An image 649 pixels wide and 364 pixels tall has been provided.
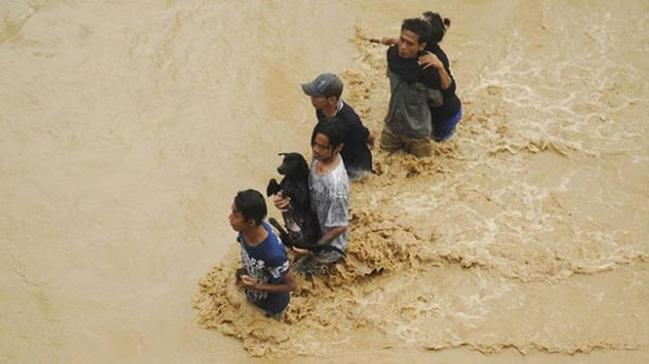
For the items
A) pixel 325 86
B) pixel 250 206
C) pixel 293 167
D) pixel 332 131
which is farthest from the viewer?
pixel 325 86

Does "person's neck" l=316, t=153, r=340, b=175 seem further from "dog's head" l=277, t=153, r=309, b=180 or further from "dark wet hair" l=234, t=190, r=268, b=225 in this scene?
"dark wet hair" l=234, t=190, r=268, b=225

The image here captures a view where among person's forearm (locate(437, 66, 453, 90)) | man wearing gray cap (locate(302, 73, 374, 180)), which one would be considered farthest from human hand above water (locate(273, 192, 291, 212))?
person's forearm (locate(437, 66, 453, 90))

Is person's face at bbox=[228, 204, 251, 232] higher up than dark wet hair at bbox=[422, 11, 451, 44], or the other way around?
dark wet hair at bbox=[422, 11, 451, 44]

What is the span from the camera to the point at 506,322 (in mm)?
5086

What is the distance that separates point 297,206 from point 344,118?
932mm

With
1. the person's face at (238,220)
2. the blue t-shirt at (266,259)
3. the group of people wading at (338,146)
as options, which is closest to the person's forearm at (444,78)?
the group of people wading at (338,146)

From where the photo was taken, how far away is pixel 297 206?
4625mm

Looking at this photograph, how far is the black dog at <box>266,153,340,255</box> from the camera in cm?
447

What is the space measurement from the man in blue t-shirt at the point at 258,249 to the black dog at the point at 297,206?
41 centimetres

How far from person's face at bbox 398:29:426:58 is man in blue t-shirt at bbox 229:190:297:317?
1893mm

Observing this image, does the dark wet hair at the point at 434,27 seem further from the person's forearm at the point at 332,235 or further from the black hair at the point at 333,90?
the person's forearm at the point at 332,235

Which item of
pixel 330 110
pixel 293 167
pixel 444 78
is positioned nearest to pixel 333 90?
pixel 330 110

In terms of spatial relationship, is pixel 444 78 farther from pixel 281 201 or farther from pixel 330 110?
pixel 281 201

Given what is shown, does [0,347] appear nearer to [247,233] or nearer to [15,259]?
[15,259]
